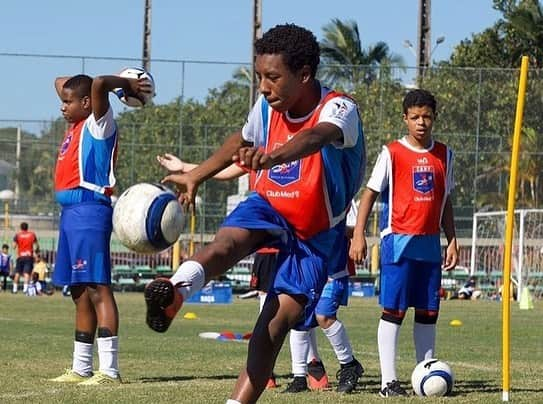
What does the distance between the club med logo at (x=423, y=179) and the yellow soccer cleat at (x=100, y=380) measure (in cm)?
244

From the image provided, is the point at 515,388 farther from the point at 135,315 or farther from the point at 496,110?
the point at 496,110

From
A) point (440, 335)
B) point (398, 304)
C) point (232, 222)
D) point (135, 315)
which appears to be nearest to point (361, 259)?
point (398, 304)

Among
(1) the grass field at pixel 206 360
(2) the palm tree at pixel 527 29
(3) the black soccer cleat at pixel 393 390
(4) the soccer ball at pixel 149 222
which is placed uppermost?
(2) the palm tree at pixel 527 29

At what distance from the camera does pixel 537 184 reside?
37719 millimetres

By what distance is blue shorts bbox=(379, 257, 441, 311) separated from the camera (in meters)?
9.28

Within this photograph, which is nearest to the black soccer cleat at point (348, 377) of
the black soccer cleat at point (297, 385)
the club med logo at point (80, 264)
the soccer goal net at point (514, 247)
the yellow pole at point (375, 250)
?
the black soccer cleat at point (297, 385)

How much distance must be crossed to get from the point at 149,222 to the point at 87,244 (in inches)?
120

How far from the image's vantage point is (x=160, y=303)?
5.76m

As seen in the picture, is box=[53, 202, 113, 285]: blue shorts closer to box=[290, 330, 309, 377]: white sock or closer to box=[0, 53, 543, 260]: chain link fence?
box=[290, 330, 309, 377]: white sock

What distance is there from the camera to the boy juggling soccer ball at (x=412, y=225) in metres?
9.31

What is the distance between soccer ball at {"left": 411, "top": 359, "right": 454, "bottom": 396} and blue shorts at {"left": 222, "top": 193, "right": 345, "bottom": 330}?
2.42m

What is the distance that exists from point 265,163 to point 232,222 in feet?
2.17

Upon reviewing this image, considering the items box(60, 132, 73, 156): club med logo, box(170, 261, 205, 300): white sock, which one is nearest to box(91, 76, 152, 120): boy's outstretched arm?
box(60, 132, 73, 156): club med logo

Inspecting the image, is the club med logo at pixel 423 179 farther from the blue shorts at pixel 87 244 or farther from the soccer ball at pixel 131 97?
the blue shorts at pixel 87 244
